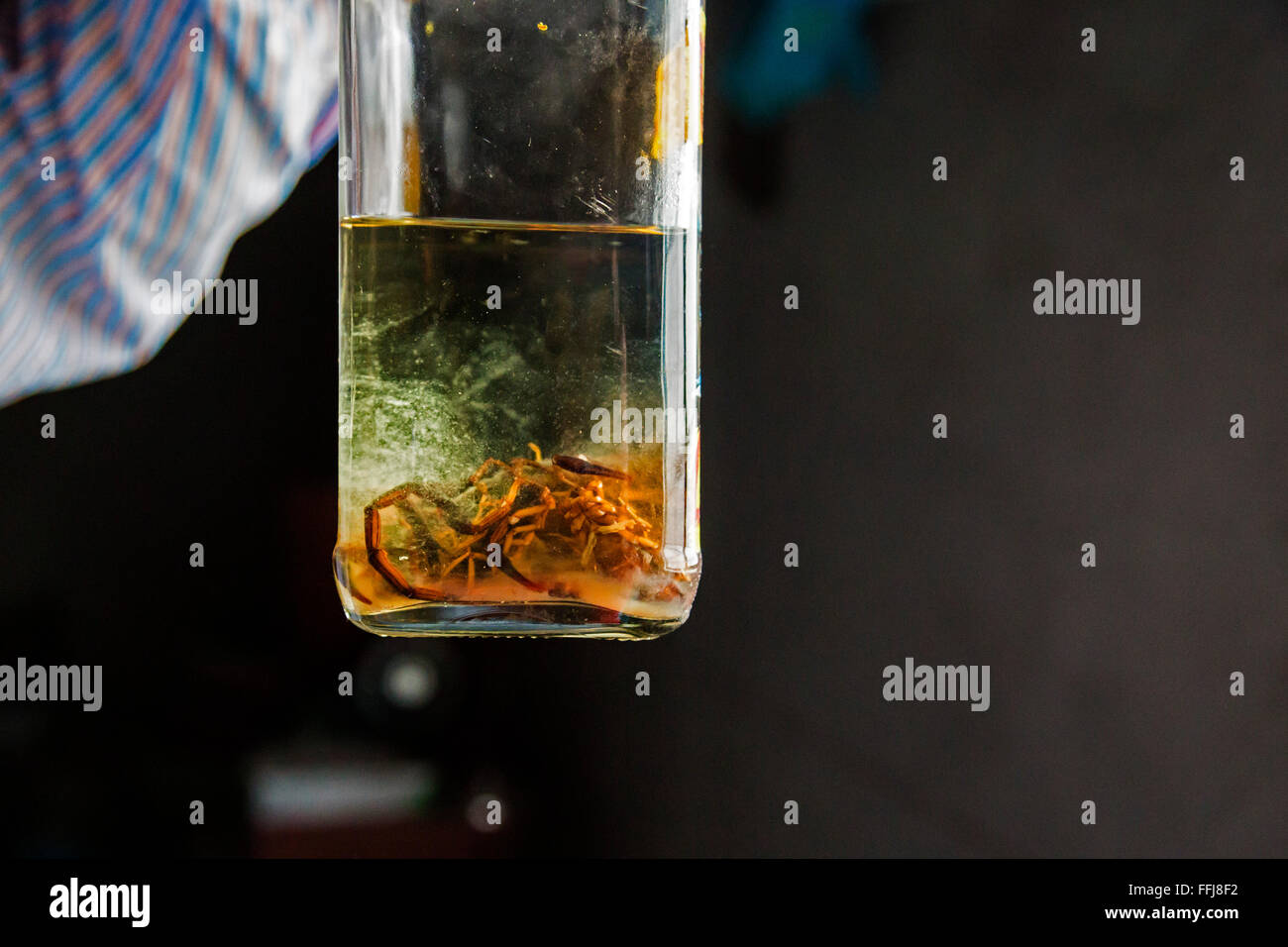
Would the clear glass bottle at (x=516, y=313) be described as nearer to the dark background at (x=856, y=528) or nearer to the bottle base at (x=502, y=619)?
the bottle base at (x=502, y=619)

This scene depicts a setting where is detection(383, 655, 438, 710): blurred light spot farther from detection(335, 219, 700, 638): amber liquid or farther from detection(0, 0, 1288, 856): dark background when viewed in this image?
detection(335, 219, 700, 638): amber liquid

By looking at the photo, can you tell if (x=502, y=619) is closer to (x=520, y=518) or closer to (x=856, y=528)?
(x=520, y=518)

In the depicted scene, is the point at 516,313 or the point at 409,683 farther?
the point at 409,683

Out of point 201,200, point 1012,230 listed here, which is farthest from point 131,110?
point 1012,230

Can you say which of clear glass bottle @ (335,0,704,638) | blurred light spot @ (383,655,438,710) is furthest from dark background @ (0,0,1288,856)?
clear glass bottle @ (335,0,704,638)

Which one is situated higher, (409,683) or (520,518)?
(520,518)

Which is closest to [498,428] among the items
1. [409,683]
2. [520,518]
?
[520,518]
